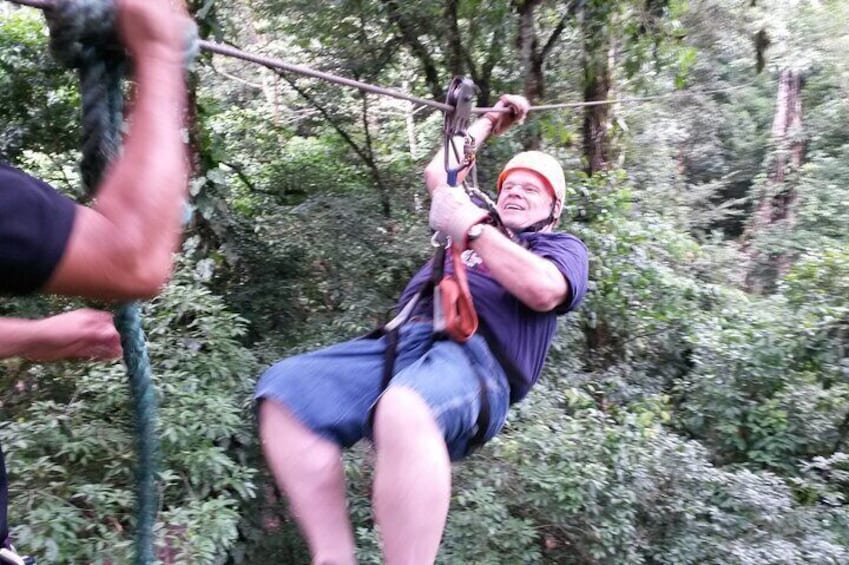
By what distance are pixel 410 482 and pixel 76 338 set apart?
0.62 metres

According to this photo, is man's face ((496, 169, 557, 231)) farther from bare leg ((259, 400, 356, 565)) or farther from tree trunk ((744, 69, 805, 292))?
tree trunk ((744, 69, 805, 292))

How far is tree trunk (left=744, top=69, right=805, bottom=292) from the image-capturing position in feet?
25.8

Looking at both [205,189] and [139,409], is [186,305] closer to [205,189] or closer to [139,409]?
[205,189]

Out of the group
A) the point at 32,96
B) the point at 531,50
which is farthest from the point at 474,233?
the point at 32,96

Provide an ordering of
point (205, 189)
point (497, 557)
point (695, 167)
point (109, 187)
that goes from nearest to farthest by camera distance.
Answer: point (109, 187) < point (497, 557) < point (205, 189) < point (695, 167)

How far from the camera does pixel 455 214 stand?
161 centimetres

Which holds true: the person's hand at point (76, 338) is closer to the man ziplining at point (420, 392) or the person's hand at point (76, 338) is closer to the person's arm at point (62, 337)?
the person's arm at point (62, 337)

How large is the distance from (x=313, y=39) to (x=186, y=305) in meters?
2.45

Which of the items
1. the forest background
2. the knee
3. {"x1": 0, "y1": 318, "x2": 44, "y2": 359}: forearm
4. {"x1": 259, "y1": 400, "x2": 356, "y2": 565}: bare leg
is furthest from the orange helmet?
the forest background

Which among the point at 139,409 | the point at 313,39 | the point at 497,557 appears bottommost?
the point at 497,557

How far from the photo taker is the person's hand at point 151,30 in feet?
2.58

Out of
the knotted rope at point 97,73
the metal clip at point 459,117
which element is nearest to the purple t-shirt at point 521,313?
the metal clip at point 459,117

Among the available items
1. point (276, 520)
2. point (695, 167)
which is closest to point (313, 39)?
point (276, 520)

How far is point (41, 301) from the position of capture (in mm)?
3025
